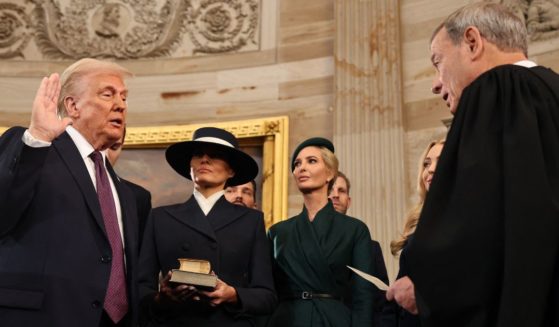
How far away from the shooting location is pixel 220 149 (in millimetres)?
3986

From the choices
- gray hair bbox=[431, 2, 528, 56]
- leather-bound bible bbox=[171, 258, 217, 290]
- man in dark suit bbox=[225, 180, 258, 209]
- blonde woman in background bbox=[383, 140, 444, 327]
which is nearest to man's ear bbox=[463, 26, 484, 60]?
gray hair bbox=[431, 2, 528, 56]

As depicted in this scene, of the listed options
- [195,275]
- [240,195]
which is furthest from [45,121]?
[240,195]

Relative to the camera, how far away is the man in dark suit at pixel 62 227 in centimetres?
264

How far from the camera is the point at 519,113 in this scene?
2.15 m

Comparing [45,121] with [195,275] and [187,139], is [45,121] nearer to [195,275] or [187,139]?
[195,275]

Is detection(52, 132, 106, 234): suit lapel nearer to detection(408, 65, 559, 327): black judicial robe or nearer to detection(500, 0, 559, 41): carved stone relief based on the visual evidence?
detection(408, 65, 559, 327): black judicial robe

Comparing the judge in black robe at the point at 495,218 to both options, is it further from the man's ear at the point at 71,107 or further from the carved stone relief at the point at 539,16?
the carved stone relief at the point at 539,16

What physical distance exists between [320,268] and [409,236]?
583 millimetres

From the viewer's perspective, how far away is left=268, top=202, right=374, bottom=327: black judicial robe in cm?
384

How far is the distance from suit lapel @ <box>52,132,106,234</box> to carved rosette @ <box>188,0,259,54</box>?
18.2ft

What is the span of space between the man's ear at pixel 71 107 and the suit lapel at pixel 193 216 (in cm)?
78

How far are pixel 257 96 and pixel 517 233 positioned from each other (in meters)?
6.28

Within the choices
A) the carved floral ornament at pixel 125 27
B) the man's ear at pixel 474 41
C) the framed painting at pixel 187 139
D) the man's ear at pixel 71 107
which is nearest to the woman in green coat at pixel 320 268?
the man's ear at pixel 71 107

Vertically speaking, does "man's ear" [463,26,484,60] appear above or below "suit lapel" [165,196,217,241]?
above
